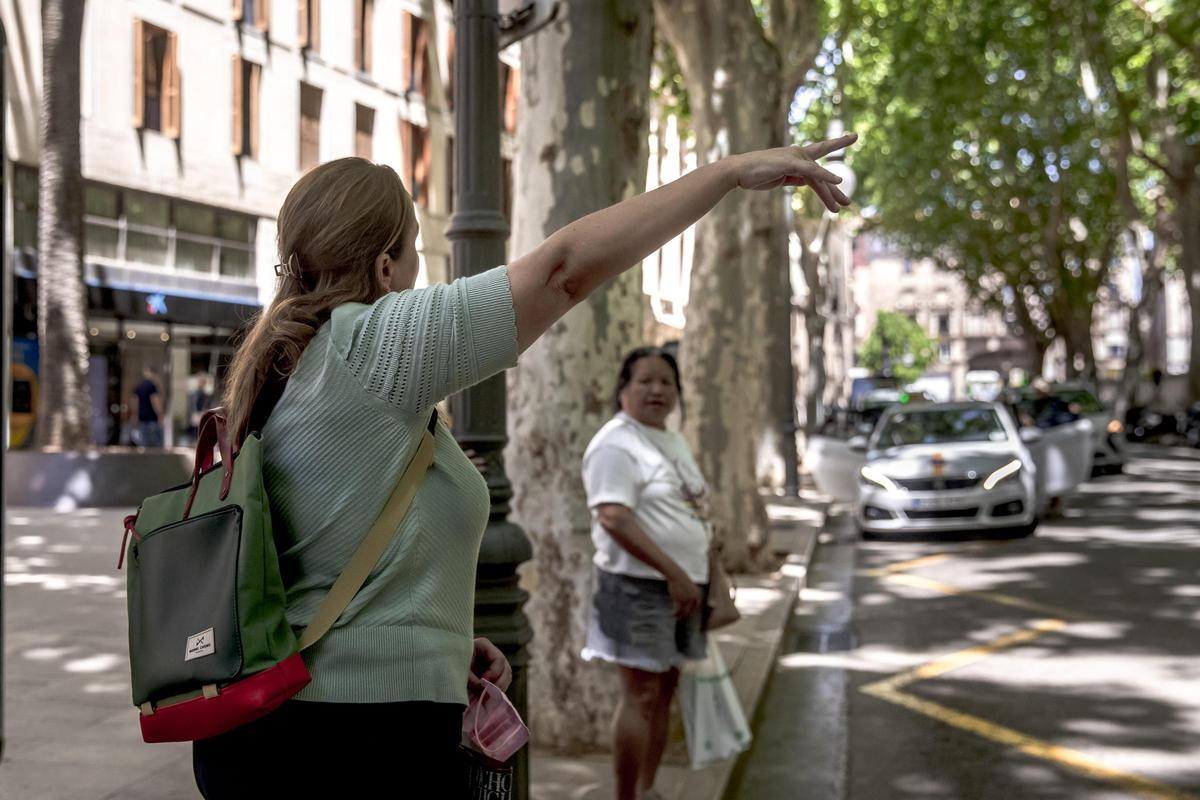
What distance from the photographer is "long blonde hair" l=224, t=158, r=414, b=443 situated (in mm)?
2184

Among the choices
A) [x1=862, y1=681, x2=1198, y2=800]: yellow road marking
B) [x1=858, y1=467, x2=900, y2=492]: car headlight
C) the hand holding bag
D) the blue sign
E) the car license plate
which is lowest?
[x1=862, y1=681, x2=1198, y2=800]: yellow road marking

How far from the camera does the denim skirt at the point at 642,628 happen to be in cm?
483

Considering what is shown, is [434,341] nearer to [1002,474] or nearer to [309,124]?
[1002,474]

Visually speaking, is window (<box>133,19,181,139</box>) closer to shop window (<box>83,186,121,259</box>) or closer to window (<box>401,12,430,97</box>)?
Answer: shop window (<box>83,186,121,259</box>)

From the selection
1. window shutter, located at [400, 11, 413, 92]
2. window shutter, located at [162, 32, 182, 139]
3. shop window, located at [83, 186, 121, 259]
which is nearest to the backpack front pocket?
shop window, located at [83, 186, 121, 259]

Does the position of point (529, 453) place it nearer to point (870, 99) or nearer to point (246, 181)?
point (246, 181)

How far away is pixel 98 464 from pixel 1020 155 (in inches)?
1297

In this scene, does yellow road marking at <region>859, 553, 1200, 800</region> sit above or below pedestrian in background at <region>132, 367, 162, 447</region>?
below

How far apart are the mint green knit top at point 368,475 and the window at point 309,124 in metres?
28.0

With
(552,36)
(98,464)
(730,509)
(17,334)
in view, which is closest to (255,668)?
(552,36)

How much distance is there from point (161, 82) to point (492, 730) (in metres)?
24.6

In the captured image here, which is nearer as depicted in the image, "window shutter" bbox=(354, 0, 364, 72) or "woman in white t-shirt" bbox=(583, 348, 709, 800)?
"woman in white t-shirt" bbox=(583, 348, 709, 800)

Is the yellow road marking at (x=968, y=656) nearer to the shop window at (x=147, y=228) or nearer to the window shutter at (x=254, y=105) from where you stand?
the shop window at (x=147, y=228)

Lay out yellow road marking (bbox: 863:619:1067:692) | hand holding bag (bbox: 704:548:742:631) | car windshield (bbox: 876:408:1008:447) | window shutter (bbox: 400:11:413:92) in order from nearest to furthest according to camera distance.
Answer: hand holding bag (bbox: 704:548:742:631) → yellow road marking (bbox: 863:619:1067:692) → car windshield (bbox: 876:408:1008:447) → window shutter (bbox: 400:11:413:92)
